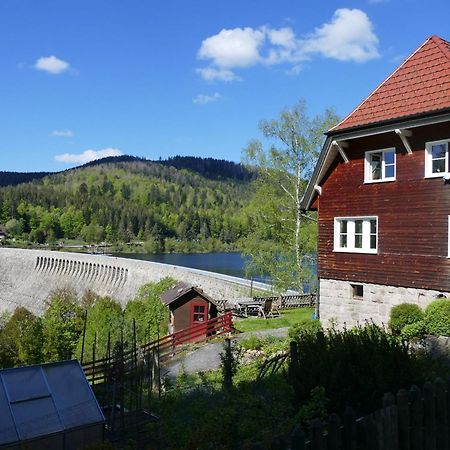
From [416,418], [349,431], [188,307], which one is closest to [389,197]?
[188,307]

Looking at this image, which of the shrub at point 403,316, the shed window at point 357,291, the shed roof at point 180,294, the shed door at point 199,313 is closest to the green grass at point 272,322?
the shed door at point 199,313

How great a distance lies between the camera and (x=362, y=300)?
A: 18.0 meters

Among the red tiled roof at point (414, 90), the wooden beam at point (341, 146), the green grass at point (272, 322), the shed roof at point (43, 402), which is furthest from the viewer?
the green grass at point (272, 322)

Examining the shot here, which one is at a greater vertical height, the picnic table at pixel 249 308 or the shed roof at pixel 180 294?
the shed roof at pixel 180 294

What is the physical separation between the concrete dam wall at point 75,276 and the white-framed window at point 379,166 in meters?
20.4

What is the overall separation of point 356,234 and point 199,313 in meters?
9.28

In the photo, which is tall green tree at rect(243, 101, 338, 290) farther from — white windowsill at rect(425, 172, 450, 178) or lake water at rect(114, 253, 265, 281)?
lake water at rect(114, 253, 265, 281)

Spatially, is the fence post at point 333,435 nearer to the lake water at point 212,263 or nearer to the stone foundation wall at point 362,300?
the stone foundation wall at point 362,300

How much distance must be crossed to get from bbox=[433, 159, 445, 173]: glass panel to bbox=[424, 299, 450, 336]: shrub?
398 cm

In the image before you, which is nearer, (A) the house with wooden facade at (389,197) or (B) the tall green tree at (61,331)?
(A) the house with wooden facade at (389,197)

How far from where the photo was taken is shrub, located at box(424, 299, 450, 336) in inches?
559

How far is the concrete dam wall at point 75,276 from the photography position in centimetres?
4563

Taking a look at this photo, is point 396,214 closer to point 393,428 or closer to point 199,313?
point 199,313

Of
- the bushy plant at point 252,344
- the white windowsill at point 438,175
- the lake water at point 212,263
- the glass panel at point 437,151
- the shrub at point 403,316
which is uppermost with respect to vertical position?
the glass panel at point 437,151
